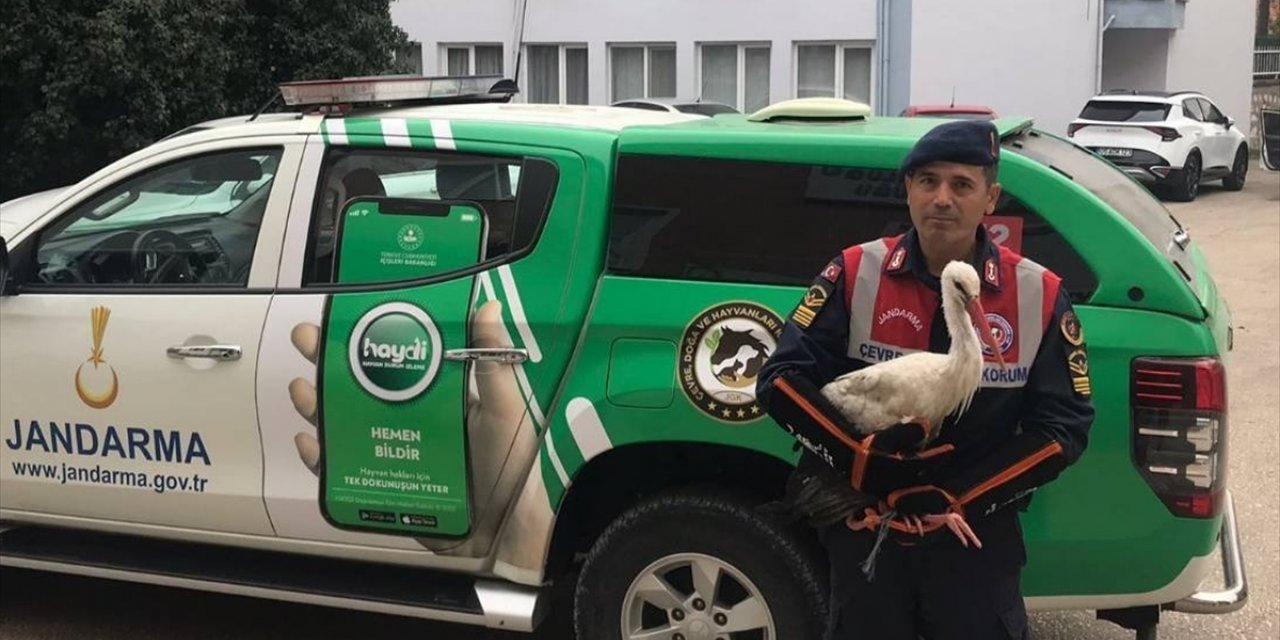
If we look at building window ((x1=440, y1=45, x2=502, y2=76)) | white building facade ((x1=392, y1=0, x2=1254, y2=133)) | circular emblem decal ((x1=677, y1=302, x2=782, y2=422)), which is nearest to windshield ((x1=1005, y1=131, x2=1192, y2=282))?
circular emblem decal ((x1=677, y1=302, x2=782, y2=422))

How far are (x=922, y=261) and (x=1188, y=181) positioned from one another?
1814 centimetres

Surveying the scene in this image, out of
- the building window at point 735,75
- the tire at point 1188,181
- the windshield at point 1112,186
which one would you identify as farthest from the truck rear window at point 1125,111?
the windshield at point 1112,186

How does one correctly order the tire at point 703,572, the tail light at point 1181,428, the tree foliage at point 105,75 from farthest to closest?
the tree foliage at point 105,75, the tire at point 703,572, the tail light at point 1181,428

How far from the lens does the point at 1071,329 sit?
2.45 meters

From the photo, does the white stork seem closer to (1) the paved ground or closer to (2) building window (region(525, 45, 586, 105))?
(1) the paved ground

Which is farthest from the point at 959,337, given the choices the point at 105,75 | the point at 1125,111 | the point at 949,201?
A: the point at 1125,111

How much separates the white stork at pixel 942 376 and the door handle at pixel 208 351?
205 cm

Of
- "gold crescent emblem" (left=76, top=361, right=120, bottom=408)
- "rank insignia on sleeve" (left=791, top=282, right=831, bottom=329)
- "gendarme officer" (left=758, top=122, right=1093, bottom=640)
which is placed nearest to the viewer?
"gendarme officer" (left=758, top=122, right=1093, bottom=640)

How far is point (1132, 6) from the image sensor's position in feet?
68.1

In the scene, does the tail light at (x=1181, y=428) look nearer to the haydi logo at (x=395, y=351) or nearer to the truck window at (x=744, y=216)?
the truck window at (x=744, y=216)

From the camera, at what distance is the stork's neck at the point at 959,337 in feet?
7.47

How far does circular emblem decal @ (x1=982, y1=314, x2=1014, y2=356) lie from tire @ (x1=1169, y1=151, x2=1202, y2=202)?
58.3 ft

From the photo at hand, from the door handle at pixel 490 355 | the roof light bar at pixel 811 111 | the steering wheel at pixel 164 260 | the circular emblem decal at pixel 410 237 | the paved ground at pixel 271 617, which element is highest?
the roof light bar at pixel 811 111

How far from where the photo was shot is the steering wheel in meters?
3.85
